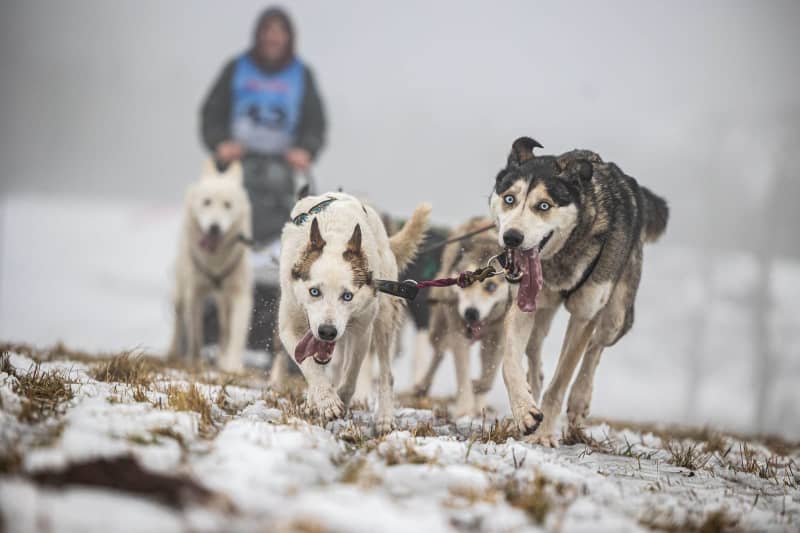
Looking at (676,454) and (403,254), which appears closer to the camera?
(676,454)

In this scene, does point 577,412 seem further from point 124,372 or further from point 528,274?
point 124,372

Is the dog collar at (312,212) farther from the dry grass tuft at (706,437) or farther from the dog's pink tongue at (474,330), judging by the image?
the dry grass tuft at (706,437)

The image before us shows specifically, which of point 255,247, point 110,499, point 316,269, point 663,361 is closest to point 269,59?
point 255,247

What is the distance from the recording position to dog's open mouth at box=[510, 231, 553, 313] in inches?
160

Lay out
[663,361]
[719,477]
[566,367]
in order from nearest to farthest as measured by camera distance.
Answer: [719,477] → [566,367] → [663,361]

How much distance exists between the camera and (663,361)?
33.9 meters

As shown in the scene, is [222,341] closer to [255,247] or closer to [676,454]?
[255,247]

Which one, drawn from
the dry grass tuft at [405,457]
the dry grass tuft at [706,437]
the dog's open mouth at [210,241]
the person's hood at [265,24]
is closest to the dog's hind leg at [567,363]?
the dry grass tuft at [706,437]

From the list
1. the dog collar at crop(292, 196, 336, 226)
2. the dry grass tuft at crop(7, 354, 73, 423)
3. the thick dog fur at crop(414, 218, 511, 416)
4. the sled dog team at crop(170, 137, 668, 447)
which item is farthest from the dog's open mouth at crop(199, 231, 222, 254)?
the dry grass tuft at crop(7, 354, 73, 423)

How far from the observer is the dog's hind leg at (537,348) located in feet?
16.0

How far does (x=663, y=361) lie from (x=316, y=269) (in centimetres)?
3252

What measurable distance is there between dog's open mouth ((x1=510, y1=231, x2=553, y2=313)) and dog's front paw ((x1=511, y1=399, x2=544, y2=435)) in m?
0.52

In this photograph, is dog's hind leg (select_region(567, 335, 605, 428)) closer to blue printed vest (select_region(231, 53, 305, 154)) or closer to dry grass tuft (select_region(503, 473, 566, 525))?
dry grass tuft (select_region(503, 473, 566, 525))

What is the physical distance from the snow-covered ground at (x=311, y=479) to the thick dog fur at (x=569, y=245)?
1.61 feet
